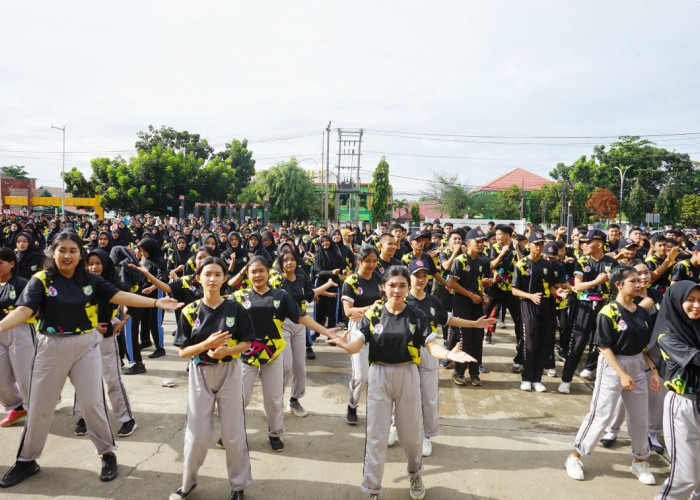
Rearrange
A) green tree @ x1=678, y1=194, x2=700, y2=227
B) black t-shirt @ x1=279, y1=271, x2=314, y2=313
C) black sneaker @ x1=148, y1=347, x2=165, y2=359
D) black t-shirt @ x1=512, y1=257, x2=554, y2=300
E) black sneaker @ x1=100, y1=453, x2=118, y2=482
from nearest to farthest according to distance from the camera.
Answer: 1. black sneaker @ x1=100, y1=453, x2=118, y2=482
2. black t-shirt @ x1=279, y1=271, x2=314, y2=313
3. black t-shirt @ x1=512, y1=257, x2=554, y2=300
4. black sneaker @ x1=148, y1=347, x2=165, y2=359
5. green tree @ x1=678, y1=194, x2=700, y2=227

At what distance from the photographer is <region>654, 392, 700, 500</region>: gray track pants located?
3092 mm

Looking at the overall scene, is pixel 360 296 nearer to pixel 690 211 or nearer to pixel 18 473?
pixel 18 473

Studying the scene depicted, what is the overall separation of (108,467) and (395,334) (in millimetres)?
2521

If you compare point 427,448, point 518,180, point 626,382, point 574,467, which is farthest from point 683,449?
point 518,180

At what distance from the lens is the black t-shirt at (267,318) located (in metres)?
4.17

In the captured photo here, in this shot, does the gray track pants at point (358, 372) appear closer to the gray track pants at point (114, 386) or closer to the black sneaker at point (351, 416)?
the black sneaker at point (351, 416)

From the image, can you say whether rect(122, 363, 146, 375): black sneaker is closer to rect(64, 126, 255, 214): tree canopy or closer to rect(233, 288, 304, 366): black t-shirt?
rect(233, 288, 304, 366): black t-shirt

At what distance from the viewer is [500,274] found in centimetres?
739

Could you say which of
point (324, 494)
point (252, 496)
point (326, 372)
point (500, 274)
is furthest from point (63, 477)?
point (500, 274)

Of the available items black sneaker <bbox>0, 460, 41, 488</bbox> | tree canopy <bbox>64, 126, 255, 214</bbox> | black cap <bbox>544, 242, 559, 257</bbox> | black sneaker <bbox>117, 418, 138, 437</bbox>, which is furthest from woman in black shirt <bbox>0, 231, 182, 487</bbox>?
tree canopy <bbox>64, 126, 255, 214</bbox>

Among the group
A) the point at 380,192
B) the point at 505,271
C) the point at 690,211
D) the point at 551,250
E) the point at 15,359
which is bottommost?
the point at 15,359

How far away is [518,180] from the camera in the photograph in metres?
67.0

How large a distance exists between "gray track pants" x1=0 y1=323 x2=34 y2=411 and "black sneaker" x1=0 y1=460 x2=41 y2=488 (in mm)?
1158

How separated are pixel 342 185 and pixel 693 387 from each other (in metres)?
37.0
